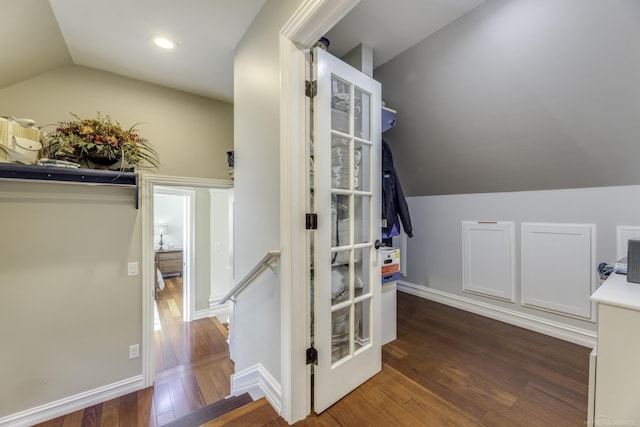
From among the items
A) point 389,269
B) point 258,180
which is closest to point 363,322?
point 389,269

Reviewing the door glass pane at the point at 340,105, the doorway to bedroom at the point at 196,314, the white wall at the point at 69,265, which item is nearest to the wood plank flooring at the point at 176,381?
the doorway to bedroom at the point at 196,314

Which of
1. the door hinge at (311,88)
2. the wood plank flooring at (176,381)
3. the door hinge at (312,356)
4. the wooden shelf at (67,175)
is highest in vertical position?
the door hinge at (311,88)

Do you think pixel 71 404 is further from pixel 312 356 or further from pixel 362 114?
pixel 362 114

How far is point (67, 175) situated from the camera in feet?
6.26

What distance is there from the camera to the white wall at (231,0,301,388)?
1528 mm

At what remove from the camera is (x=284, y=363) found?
4.66 ft

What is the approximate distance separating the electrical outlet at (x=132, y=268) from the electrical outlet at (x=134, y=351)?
0.65 metres

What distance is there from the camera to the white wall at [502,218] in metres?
2.16

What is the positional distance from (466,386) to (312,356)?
1123 millimetres

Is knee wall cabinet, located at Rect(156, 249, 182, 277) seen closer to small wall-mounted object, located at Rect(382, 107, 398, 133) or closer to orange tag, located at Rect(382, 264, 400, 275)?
orange tag, located at Rect(382, 264, 400, 275)

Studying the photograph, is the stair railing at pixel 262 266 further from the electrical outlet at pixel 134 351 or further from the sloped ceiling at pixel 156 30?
the sloped ceiling at pixel 156 30

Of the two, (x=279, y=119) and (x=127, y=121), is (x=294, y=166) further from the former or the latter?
(x=127, y=121)

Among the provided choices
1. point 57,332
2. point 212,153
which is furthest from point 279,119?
point 57,332

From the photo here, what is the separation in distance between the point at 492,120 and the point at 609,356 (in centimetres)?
196
